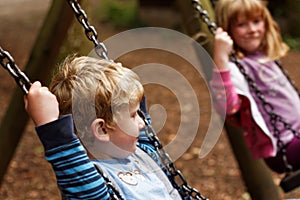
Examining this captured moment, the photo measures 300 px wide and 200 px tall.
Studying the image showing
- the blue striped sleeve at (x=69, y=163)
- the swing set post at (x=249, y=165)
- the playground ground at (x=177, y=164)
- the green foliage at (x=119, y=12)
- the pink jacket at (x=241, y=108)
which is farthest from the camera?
the green foliage at (x=119, y=12)

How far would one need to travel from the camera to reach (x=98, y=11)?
8.81 meters

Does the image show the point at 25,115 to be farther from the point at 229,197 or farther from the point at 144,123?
the point at 229,197

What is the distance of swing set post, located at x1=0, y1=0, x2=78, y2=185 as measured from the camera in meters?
3.01

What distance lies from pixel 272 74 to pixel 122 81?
4.34 feet

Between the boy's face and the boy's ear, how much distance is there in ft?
0.05

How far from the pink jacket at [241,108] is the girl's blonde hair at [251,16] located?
8.9 inches

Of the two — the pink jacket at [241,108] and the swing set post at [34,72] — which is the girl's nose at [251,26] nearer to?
the pink jacket at [241,108]

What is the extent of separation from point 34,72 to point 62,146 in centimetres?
151

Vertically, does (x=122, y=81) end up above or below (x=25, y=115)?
below

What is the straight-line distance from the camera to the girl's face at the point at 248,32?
9.42ft

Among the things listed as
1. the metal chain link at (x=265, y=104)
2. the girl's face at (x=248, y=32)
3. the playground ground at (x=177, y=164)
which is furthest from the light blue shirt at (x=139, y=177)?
the playground ground at (x=177, y=164)

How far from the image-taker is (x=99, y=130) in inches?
69.7

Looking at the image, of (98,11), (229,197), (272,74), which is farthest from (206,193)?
(98,11)

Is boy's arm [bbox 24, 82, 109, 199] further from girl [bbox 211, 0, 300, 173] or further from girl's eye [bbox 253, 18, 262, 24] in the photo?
girl's eye [bbox 253, 18, 262, 24]
